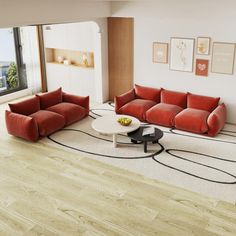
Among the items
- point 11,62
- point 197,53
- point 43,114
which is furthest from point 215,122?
point 11,62

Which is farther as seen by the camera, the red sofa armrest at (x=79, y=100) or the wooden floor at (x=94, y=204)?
→ the red sofa armrest at (x=79, y=100)

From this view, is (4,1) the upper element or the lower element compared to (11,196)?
upper

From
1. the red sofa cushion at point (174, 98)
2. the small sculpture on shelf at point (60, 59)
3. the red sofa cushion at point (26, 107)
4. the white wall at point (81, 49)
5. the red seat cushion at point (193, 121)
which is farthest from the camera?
the small sculpture on shelf at point (60, 59)

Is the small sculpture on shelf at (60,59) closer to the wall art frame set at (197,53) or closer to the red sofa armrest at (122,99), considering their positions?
the red sofa armrest at (122,99)

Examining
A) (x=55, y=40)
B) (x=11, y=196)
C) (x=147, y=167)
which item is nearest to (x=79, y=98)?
(x=55, y=40)

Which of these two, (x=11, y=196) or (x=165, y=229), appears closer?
(x=165, y=229)

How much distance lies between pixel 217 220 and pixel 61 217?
2062 millimetres

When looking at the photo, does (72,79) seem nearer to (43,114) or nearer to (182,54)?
(43,114)

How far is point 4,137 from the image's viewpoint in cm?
664

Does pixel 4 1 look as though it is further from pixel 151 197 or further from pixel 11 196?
pixel 151 197

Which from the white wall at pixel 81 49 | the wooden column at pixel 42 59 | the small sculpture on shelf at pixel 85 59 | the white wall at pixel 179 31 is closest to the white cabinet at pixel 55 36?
the white wall at pixel 81 49

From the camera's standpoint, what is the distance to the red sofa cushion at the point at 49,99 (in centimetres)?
730

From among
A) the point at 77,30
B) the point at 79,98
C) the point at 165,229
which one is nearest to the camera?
the point at 165,229

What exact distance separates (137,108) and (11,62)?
427cm
